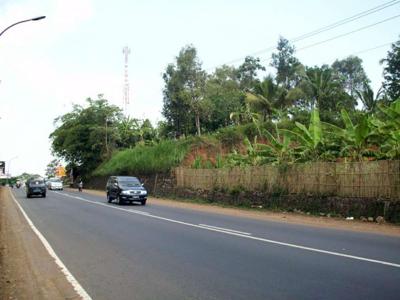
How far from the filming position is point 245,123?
5159cm

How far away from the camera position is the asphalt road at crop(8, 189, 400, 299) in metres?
7.12

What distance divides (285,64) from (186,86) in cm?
1833

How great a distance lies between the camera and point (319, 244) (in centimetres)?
1179

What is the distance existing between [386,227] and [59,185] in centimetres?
5449

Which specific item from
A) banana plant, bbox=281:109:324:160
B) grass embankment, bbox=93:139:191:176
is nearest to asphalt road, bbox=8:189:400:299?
banana plant, bbox=281:109:324:160

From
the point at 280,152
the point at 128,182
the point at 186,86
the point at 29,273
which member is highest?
the point at 186,86

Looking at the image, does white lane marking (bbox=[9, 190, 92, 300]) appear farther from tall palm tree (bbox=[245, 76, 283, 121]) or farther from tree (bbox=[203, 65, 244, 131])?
tree (bbox=[203, 65, 244, 131])

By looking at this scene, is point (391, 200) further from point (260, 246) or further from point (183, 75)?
point (183, 75)

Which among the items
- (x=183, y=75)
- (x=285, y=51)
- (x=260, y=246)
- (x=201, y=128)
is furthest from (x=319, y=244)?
(x=285, y=51)

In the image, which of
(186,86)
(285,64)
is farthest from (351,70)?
(186,86)

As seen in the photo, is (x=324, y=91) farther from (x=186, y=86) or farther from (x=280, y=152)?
(x=280, y=152)

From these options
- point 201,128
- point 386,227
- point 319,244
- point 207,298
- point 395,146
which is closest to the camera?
point 207,298

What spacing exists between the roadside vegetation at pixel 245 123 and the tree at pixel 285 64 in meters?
0.13

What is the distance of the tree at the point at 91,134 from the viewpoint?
6731cm
